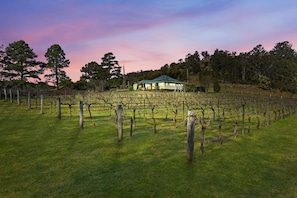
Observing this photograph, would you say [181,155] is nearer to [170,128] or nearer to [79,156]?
[79,156]

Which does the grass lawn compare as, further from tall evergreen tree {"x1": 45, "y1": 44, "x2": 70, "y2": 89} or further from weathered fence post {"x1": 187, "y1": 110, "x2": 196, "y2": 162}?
tall evergreen tree {"x1": 45, "y1": 44, "x2": 70, "y2": 89}

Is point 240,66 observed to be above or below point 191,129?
above

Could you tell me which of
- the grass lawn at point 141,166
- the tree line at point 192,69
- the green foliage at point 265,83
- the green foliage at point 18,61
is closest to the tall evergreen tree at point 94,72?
the tree line at point 192,69

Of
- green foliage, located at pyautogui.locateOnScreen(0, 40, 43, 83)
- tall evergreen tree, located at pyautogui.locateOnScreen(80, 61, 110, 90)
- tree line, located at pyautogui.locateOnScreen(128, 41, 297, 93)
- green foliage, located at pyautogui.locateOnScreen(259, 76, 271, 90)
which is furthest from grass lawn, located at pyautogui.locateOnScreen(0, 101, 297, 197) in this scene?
tree line, located at pyautogui.locateOnScreen(128, 41, 297, 93)

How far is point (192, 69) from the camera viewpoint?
76562mm

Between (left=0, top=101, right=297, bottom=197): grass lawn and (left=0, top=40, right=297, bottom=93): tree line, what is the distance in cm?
3056

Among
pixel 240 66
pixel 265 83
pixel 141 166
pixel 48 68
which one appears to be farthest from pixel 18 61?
pixel 240 66

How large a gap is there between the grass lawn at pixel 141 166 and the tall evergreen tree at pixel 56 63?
3992 cm

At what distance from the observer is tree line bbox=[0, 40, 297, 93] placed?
37438 mm

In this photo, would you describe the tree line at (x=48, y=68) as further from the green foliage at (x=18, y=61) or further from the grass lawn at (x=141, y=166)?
the grass lawn at (x=141, y=166)

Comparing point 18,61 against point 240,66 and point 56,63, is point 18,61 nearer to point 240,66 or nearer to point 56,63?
point 56,63

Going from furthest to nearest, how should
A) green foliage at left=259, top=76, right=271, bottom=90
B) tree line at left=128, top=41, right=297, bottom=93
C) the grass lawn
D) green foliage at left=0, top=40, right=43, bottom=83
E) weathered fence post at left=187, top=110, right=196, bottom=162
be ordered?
tree line at left=128, top=41, right=297, bottom=93
green foliage at left=259, top=76, right=271, bottom=90
green foliage at left=0, top=40, right=43, bottom=83
weathered fence post at left=187, top=110, right=196, bottom=162
the grass lawn

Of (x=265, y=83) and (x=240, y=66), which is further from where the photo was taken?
(x=240, y=66)

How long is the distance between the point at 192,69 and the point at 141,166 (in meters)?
71.9
